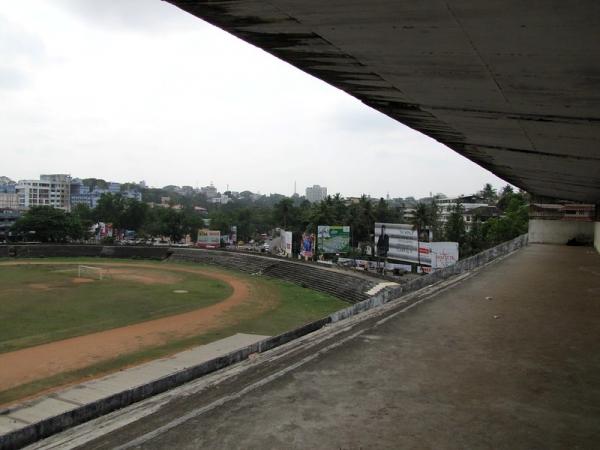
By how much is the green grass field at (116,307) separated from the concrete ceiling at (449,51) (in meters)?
13.2

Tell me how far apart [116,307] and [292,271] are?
58.9 ft

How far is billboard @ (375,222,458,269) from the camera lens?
37.2 meters

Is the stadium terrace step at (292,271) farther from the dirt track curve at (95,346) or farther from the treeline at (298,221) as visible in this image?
the treeline at (298,221)

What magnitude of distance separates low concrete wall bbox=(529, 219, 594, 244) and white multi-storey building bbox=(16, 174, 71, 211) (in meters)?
128

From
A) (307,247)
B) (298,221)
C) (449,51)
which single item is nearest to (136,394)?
(449,51)

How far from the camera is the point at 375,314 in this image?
889 cm

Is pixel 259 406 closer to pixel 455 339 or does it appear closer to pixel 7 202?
pixel 455 339

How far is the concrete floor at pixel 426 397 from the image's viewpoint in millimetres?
4016

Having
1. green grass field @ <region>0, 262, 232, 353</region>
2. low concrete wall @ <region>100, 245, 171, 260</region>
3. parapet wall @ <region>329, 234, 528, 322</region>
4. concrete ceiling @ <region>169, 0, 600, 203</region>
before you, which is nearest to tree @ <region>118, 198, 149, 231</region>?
low concrete wall @ <region>100, 245, 171, 260</region>

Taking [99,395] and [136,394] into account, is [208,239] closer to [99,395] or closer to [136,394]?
[99,395]

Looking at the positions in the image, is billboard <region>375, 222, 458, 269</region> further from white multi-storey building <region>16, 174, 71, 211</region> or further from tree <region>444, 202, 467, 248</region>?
white multi-storey building <region>16, 174, 71, 211</region>

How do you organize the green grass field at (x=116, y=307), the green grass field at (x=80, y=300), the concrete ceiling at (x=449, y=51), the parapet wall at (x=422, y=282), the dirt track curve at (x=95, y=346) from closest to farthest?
the concrete ceiling at (x=449, y=51) < the parapet wall at (x=422, y=282) < the dirt track curve at (x=95, y=346) < the green grass field at (x=116, y=307) < the green grass field at (x=80, y=300)

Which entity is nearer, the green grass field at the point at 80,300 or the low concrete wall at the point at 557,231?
the green grass field at the point at 80,300

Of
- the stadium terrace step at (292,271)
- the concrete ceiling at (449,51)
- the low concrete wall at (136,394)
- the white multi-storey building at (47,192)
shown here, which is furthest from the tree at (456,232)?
the white multi-storey building at (47,192)
